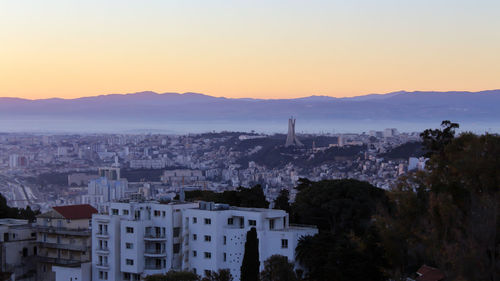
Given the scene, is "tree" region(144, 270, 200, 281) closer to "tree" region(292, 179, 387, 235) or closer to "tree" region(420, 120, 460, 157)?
"tree" region(292, 179, 387, 235)

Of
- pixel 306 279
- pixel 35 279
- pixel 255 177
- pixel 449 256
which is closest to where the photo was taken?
pixel 449 256

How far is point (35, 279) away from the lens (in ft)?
136

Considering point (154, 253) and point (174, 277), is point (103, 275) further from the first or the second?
point (174, 277)

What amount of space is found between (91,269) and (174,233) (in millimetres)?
4857

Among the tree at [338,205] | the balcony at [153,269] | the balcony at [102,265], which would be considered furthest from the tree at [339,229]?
the balcony at [102,265]

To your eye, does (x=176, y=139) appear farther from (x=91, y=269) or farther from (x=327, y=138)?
(x=91, y=269)

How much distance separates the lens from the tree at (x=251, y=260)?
33.2 meters

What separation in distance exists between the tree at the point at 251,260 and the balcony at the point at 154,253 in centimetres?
477

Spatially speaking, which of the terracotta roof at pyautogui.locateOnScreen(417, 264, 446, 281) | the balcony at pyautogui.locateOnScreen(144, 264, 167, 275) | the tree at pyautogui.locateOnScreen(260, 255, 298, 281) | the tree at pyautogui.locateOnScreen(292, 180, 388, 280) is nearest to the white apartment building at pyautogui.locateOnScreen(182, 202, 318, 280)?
A: the balcony at pyautogui.locateOnScreen(144, 264, 167, 275)

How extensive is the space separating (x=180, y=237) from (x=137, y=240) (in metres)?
1.96

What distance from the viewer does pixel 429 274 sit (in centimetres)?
2719

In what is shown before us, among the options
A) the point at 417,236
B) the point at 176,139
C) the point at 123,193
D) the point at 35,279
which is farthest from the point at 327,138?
the point at 417,236

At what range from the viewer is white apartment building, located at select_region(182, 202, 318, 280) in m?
33.9

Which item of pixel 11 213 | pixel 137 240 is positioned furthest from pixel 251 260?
pixel 11 213
